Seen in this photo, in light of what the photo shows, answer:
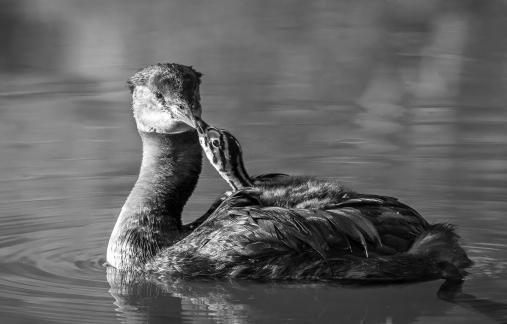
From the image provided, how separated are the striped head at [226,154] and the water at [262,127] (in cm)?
92

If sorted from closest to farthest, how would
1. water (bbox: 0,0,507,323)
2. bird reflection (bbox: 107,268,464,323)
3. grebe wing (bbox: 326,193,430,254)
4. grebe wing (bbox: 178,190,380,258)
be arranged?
bird reflection (bbox: 107,268,464,323) < water (bbox: 0,0,507,323) < grebe wing (bbox: 178,190,380,258) < grebe wing (bbox: 326,193,430,254)

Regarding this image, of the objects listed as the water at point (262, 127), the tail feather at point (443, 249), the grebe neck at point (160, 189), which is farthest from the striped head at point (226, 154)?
the tail feather at point (443, 249)

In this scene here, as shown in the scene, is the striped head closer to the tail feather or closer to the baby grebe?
the baby grebe

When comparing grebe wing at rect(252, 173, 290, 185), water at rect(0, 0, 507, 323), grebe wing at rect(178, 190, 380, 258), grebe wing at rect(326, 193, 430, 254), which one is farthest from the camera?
grebe wing at rect(252, 173, 290, 185)

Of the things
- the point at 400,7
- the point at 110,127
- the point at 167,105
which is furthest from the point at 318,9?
the point at 167,105

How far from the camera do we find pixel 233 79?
16516 millimetres

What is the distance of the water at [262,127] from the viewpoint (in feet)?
30.7

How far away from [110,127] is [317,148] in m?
2.20

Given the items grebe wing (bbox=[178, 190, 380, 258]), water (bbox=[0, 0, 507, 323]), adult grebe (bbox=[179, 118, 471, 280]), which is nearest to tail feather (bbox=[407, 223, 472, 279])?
adult grebe (bbox=[179, 118, 471, 280])

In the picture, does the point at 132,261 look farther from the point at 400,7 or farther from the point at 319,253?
the point at 400,7

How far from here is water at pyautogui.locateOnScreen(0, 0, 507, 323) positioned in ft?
30.7

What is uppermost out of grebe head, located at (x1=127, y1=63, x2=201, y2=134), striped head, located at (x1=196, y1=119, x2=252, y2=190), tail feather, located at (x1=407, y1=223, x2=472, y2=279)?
grebe head, located at (x1=127, y1=63, x2=201, y2=134)

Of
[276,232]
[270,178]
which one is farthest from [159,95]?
[276,232]

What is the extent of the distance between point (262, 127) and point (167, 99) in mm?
3868
